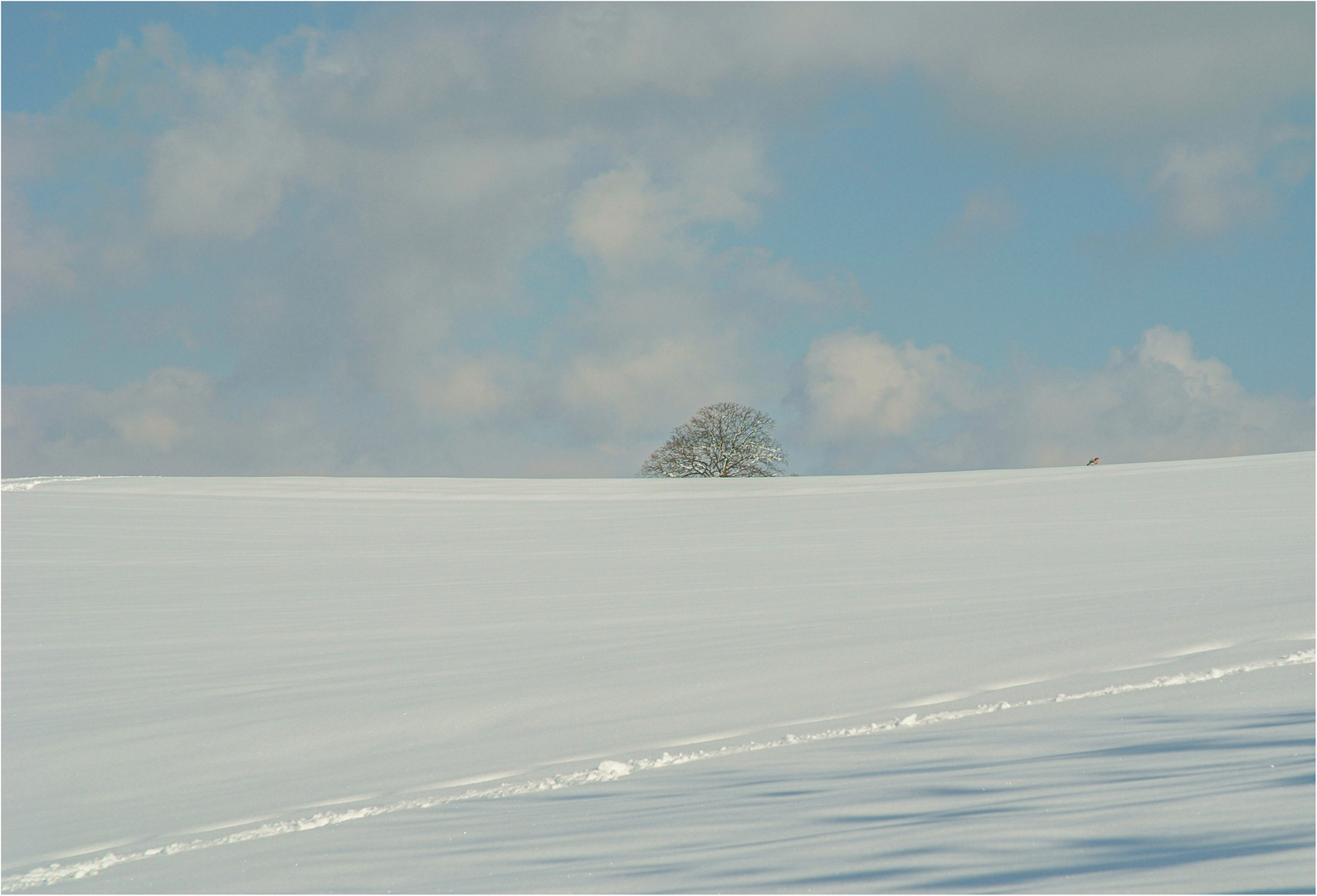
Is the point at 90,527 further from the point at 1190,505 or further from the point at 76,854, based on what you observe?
the point at 1190,505

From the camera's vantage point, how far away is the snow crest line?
370 cm

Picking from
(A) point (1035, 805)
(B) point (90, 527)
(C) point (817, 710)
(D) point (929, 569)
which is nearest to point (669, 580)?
(D) point (929, 569)

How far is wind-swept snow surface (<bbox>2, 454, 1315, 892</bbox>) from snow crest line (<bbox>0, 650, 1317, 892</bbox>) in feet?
0.07

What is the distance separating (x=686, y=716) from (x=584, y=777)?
107 cm

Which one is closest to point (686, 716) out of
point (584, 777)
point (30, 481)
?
point (584, 777)

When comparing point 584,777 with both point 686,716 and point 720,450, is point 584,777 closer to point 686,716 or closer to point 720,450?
point 686,716

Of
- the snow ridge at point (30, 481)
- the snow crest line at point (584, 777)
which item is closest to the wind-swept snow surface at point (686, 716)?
the snow crest line at point (584, 777)

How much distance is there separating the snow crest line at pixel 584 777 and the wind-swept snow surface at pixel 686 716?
0.02 metres

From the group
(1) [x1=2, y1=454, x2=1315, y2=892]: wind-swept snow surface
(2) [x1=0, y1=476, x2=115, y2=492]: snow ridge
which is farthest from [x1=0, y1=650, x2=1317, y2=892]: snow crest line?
(2) [x1=0, y1=476, x2=115, y2=492]: snow ridge

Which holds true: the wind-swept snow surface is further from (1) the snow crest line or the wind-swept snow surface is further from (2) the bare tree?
(2) the bare tree

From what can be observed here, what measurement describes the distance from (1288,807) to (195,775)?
4.45m

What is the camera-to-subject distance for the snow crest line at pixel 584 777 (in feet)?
12.1

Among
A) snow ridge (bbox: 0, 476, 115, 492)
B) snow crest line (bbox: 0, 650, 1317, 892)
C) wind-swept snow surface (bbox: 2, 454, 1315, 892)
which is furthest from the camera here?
snow ridge (bbox: 0, 476, 115, 492)

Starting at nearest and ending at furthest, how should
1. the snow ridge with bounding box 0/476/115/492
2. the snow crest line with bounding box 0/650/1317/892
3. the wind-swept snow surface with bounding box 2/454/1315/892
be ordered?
1. the wind-swept snow surface with bounding box 2/454/1315/892
2. the snow crest line with bounding box 0/650/1317/892
3. the snow ridge with bounding box 0/476/115/492
